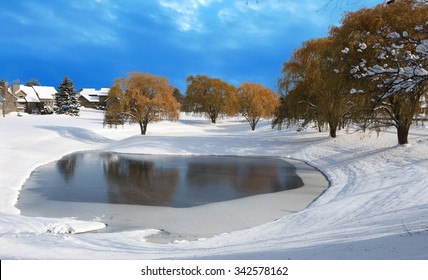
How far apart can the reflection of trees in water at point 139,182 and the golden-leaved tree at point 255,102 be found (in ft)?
87.1

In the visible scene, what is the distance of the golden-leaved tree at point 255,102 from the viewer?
153ft

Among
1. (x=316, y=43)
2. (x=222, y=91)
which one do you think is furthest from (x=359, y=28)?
(x=222, y=91)

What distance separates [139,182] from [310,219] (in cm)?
845

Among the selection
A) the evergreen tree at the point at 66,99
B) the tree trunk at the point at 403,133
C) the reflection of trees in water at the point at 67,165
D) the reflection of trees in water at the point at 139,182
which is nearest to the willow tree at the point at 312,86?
the tree trunk at the point at 403,133

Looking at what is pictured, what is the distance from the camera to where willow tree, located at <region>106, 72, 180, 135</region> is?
34300 millimetres

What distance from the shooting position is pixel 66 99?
2430 inches

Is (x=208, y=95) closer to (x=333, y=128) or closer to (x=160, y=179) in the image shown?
A: (x=333, y=128)

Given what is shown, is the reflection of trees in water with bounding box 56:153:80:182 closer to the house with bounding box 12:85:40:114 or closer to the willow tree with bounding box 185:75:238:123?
the willow tree with bounding box 185:75:238:123

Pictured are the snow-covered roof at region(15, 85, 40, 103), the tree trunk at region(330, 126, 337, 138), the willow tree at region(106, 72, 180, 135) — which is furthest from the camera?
the snow-covered roof at region(15, 85, 40, 103)

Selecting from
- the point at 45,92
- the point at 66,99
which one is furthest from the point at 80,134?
the point at 45,92

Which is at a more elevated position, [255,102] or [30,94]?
[30,94]

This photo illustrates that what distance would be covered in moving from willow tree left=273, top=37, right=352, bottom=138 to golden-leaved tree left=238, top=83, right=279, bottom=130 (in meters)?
17.5

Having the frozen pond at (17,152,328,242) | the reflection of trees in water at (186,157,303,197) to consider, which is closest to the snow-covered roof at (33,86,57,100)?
the frozen pond at (17,152,328,242)

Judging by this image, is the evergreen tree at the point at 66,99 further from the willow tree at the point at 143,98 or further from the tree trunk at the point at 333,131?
the tree trunk at the point at 333,131
